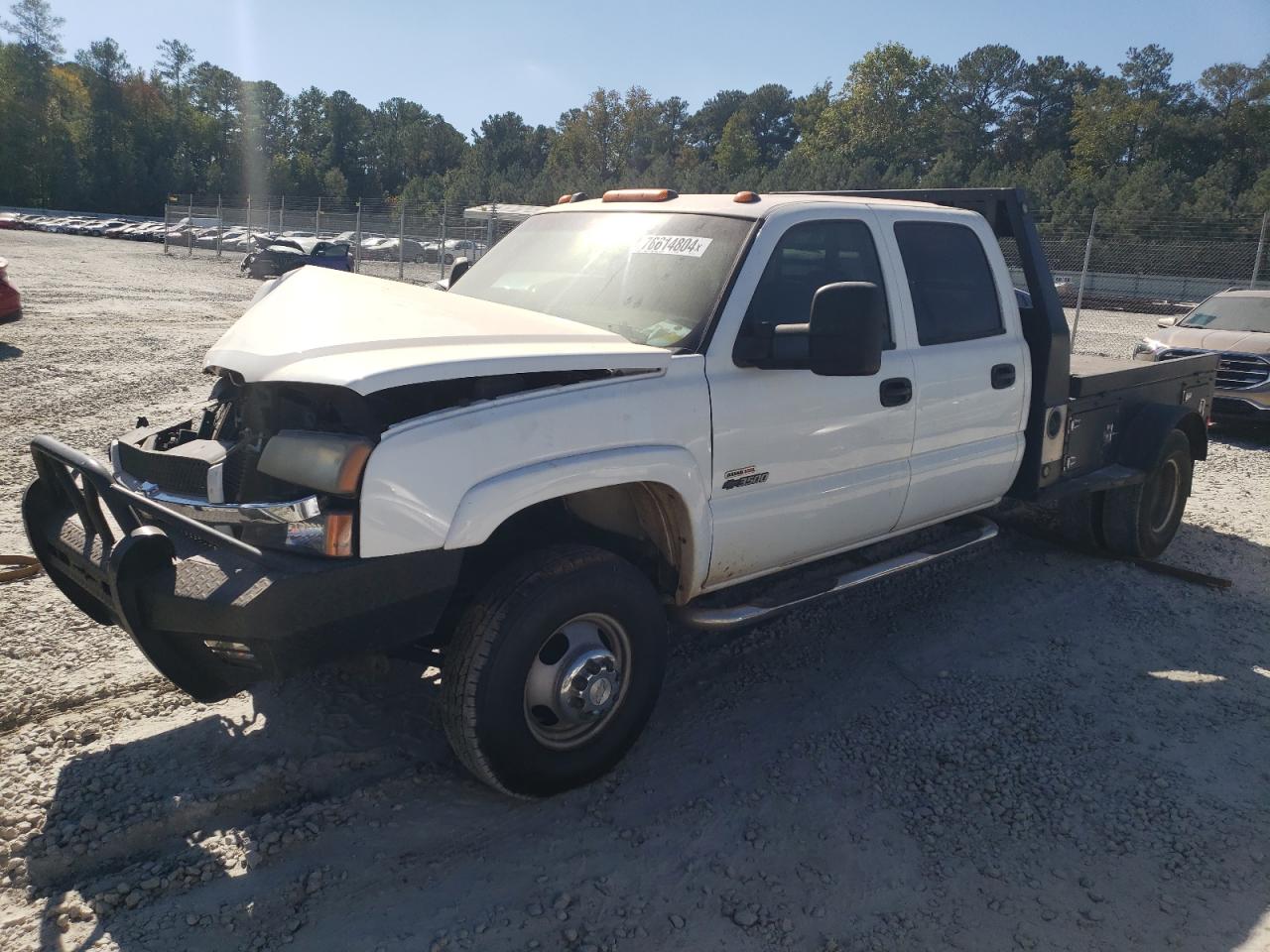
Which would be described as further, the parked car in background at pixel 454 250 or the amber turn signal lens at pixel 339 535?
the parked car in background at pixel 454 250

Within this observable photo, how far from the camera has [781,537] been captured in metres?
4.02

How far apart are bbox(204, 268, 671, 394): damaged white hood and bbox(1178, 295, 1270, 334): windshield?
10.5 m

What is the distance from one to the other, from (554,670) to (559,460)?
2.35 feet

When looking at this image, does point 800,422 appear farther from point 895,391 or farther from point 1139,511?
point 1139,511

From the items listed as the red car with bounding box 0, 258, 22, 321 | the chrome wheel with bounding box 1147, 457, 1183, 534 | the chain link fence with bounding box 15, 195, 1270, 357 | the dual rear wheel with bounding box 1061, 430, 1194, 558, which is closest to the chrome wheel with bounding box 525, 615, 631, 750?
the dual rear wheel with bounding box 1061, 430, 1194, 558

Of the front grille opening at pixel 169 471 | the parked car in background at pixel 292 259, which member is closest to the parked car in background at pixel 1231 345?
the front grille opening at pixel 169 471

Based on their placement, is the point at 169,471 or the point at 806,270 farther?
the point at 806,270

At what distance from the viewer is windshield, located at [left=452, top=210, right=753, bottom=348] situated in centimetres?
385

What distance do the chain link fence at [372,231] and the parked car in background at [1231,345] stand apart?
13263mm

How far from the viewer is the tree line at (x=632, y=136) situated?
66562 mm

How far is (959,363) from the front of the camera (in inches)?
184

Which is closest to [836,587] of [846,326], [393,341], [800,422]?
[800,422]

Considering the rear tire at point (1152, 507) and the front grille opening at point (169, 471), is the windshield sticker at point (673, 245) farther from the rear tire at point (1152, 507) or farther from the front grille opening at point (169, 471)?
the rear tire at point (1152, 507)

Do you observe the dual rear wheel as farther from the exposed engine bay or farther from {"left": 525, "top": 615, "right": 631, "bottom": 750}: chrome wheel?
the exposed engine bay
